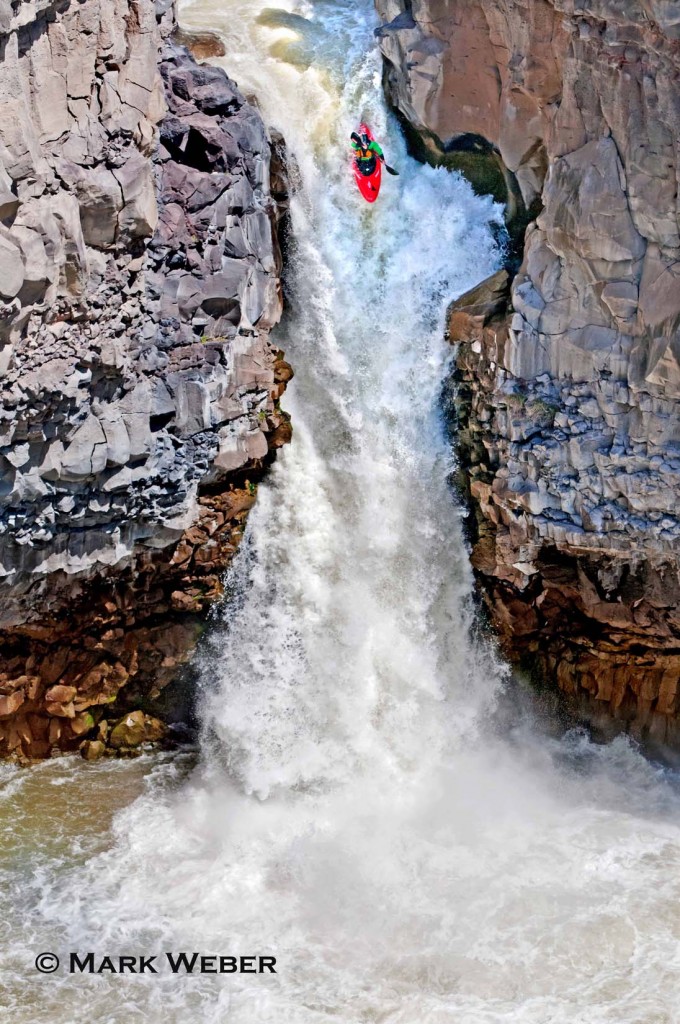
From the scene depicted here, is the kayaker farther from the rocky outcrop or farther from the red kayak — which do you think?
the rocky outcrop

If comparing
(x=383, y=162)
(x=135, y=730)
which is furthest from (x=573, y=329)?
(x=135, y=730)

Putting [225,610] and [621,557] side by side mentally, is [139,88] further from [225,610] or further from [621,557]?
[621,557]

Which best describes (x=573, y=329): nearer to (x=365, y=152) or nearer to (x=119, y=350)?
(x=365, y=152)

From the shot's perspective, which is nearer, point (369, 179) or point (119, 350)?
point (119, 350)

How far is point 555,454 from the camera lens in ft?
44.0

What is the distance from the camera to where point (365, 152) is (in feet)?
47.2

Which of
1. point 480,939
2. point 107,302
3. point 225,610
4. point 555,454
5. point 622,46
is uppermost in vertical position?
point 622,46

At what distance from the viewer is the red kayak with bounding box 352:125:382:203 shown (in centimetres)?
1440

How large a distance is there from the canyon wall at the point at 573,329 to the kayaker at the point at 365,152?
738mm

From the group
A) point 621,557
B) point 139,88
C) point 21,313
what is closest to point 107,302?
point 21,313

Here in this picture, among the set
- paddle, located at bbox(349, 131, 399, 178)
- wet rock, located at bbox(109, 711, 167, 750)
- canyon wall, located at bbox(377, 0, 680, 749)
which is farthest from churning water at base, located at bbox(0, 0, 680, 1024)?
canyon wall, located at bbox(377, 0, 680, 749)

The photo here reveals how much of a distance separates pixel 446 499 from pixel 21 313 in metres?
6.32

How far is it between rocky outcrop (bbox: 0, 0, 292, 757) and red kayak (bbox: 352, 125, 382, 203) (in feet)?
3.49

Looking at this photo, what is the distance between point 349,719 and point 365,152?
770 cm
